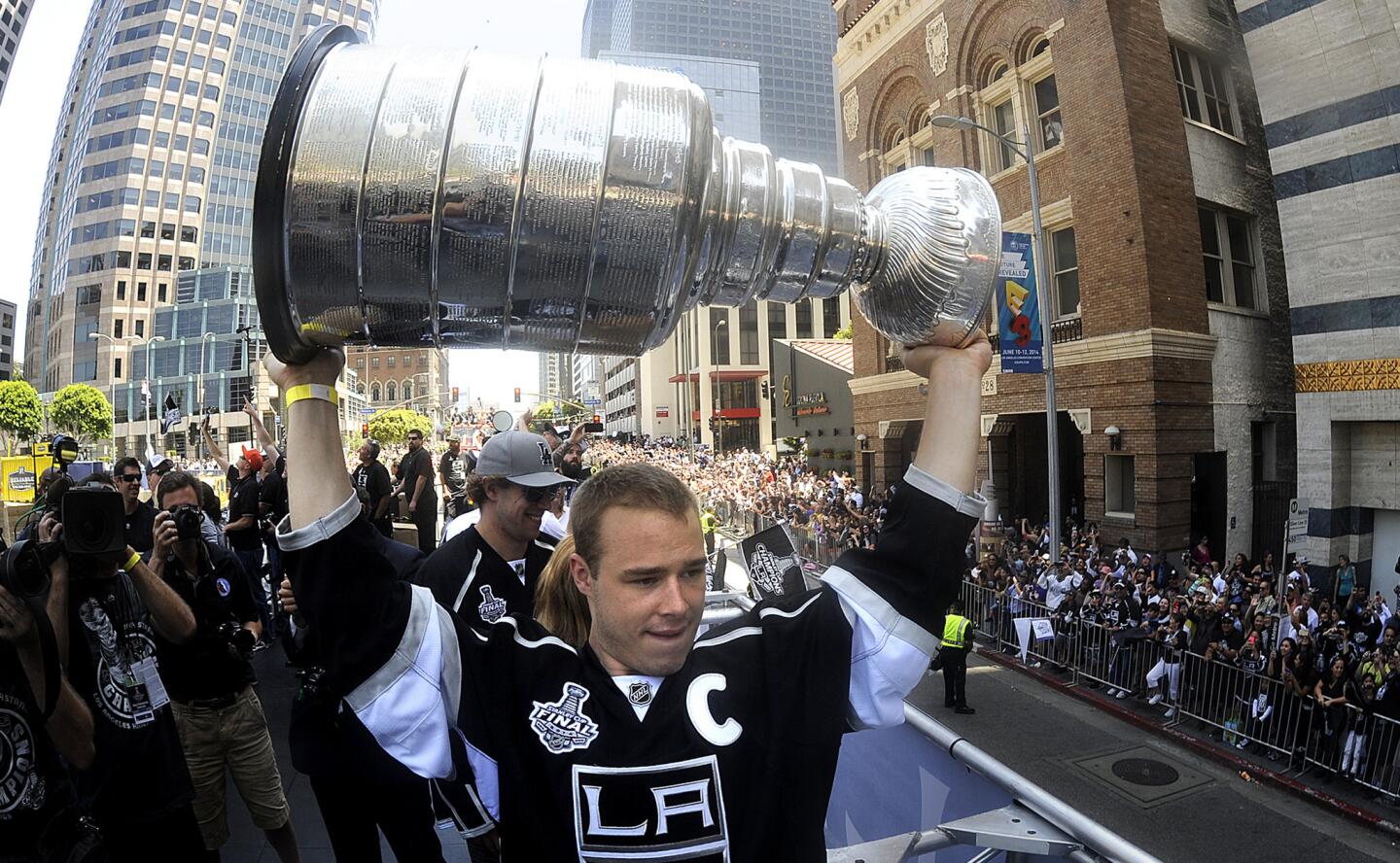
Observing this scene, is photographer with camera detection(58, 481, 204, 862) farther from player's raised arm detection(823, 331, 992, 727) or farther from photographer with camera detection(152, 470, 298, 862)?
player's raised arm detection(823, 331, 992, 727)

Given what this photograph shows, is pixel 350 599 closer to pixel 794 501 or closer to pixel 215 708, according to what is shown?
pixel 215 708

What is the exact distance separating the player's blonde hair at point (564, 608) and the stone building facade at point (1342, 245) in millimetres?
15397

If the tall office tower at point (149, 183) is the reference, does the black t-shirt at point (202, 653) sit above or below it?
below

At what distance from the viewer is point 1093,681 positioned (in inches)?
442

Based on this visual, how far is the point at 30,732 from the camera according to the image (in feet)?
7.85

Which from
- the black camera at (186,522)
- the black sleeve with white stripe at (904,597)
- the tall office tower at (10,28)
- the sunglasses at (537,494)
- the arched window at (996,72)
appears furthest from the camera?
the tall office tower at (10,28)

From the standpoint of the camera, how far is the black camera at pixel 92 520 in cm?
273

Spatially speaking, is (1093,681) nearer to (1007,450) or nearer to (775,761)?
(1007,450)

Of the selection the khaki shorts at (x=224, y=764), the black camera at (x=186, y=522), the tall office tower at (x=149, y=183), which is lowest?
the khaki shorts at (x=224, y=764)

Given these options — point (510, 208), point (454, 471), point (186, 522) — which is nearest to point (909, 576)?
point (510, 208)

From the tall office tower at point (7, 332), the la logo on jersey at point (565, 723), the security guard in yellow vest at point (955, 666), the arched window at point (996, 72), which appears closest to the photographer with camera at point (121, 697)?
the la logo on jersey at point (565, 723)

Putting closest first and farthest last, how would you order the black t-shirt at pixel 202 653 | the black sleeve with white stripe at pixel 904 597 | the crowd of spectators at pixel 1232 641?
the black sleeve with white stripe at pixel 904 597
the black t-shirt at pixel 202 653
the crowd of spectators at pixel 1232 641

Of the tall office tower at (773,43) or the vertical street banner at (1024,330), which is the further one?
the tall office tower at (773,43)

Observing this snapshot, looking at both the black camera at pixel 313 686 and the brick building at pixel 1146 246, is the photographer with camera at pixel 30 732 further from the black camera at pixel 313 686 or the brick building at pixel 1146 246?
the brick building at pixel 1146 246
